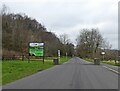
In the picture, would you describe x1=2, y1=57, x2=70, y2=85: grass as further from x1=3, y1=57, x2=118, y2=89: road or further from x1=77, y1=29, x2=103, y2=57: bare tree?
x1=77, y1=29, x2=103, y2=57: bare tree

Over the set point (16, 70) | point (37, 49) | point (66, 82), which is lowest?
point (16, 70)

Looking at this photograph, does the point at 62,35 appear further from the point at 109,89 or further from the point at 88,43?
the point at 109,89

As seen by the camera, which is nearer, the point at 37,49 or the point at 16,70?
the point at 16,70

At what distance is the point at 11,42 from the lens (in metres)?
91.0

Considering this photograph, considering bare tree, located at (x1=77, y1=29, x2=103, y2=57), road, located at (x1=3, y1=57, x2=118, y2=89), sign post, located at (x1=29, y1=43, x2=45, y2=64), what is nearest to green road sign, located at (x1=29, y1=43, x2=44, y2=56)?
sign post, located at (x1=29, y1=43, x2=45, y2=64)

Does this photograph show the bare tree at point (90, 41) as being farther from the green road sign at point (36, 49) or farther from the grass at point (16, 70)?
the grass at point (16, 70)

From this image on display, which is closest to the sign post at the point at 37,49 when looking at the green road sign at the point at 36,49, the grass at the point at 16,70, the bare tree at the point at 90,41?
the green road sign at the point at 36,49

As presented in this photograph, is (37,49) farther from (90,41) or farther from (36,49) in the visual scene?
(90,41)

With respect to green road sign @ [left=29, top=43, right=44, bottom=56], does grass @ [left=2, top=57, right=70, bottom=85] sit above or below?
below

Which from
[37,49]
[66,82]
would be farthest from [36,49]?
[66,82]

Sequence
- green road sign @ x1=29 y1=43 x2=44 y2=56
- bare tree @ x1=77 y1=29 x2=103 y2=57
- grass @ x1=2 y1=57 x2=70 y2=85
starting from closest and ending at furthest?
grass @ x1=2 y1=57 x2=70 y2=85, green road sign @ x1=29 y1=43 x2=44 y2=56, bare tree @ x1=77 y1=29 x2=103 y2=57

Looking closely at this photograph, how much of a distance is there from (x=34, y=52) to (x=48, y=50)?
2560 inches

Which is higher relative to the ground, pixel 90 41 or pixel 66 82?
pixel 90 41

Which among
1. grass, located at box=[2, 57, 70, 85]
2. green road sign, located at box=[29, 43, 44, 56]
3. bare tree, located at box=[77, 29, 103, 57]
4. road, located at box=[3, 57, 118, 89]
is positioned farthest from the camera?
bare tree, located at box=[77, 29, 103, 57]
